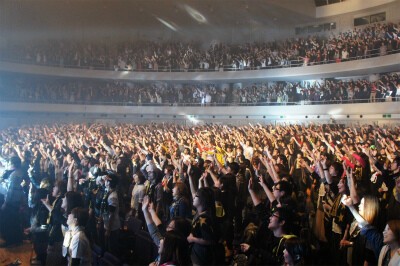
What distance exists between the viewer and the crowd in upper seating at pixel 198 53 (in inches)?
842

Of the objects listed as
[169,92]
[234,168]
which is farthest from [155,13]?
[234,168]

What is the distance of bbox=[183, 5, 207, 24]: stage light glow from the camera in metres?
27.8

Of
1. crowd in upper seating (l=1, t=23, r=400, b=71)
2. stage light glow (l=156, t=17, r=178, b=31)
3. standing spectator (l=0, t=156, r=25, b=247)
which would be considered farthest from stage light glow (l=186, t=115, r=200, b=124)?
standing spectator (l=0, t=156, r=25, b=247)

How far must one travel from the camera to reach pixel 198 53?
27.6 m

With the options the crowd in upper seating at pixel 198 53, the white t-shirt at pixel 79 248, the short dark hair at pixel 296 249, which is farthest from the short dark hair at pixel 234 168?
the crowd in upper seating at pixel 198 53

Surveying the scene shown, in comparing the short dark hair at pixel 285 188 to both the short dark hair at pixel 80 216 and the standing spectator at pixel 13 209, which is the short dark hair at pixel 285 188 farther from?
the standing spectator at pixel 13 209

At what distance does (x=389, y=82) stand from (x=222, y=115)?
983 centimetres

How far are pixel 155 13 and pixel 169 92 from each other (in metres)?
6.13

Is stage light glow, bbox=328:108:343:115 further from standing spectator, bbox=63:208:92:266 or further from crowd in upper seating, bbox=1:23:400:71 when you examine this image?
standing spectator, bbox=63:208:92:266

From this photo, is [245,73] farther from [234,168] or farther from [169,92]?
[234,168]

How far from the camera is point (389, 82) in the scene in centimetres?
1877

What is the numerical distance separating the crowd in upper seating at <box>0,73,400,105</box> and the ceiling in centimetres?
403

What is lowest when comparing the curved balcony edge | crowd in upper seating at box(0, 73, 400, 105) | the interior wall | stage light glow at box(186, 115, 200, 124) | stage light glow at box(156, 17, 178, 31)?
stage light glow at box(186, 115, 200, 124)

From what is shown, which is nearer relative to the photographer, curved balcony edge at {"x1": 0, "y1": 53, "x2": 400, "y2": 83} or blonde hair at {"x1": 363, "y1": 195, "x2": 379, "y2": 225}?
blonde hair at {"x1": 363, "y1": 195, "x2": 379, "y2": 225}
